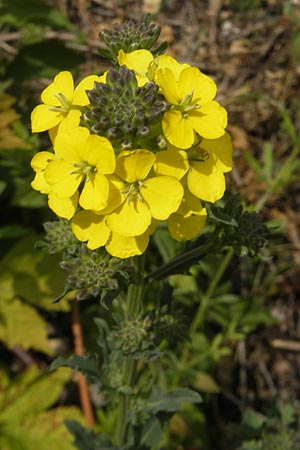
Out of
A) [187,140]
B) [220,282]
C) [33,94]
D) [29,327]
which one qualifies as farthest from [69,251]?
[33,94]

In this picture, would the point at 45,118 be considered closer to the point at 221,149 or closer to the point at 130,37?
the point at 130,37

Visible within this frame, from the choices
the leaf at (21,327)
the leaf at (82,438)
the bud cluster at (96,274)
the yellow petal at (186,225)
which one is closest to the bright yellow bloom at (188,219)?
the yellow petal at (186,225)

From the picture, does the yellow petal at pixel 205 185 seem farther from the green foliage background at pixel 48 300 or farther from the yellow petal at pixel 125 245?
the green foliage background at pixel 48 300

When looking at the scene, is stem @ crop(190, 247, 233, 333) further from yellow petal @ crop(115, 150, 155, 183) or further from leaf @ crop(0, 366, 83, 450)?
yellow petal @ crop(115, 150, 155, 183)

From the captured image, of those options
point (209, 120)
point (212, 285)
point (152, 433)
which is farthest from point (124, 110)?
point (212, 285)

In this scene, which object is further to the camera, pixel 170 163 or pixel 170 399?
pixel 170 399

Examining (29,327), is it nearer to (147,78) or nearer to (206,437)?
(206,437)
